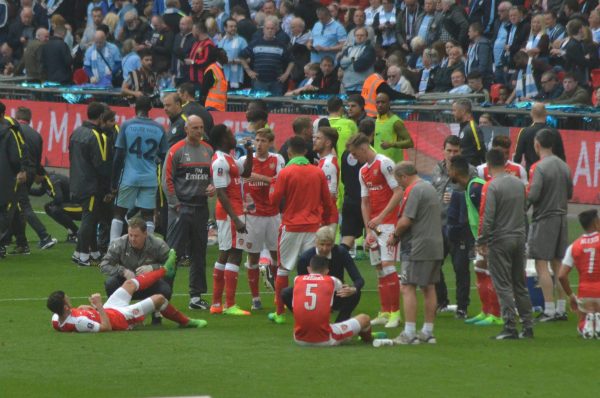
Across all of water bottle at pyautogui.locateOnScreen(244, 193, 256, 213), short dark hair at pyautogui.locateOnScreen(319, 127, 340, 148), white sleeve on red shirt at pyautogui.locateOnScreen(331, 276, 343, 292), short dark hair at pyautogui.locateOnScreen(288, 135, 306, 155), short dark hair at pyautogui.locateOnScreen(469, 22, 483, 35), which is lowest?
white sleeve on red shirt at pyautogui.locateOnScreen(331, 276, 343, 292)

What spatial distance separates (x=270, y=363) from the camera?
13.0 metres

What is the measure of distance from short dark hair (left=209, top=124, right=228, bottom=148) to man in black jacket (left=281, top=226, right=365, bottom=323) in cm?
197

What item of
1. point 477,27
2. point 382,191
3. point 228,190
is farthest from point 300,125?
point 477,27

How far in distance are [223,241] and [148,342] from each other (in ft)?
8.09

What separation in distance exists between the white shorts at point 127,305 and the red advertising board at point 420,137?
34.7ft

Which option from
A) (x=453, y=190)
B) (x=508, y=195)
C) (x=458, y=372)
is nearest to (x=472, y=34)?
(x=453, y=190)

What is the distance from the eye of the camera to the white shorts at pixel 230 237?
16.3 m

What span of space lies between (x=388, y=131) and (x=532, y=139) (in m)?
2.86

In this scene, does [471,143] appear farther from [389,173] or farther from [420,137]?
[420,137]

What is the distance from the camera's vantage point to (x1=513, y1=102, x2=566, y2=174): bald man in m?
18.3

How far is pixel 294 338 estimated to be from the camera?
46.2 ft

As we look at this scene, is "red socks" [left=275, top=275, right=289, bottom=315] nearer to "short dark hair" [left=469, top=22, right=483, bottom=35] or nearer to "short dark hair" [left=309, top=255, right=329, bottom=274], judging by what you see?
"short dark hair" [left=309, top=255, right=329, bottom=274]

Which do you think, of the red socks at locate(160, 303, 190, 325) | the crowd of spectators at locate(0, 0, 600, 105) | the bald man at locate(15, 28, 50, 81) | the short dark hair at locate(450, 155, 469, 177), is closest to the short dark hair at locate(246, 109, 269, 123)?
the short dark hair at locate(450, 155, 469, 177)

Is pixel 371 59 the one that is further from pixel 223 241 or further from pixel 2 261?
pixel 223 241
